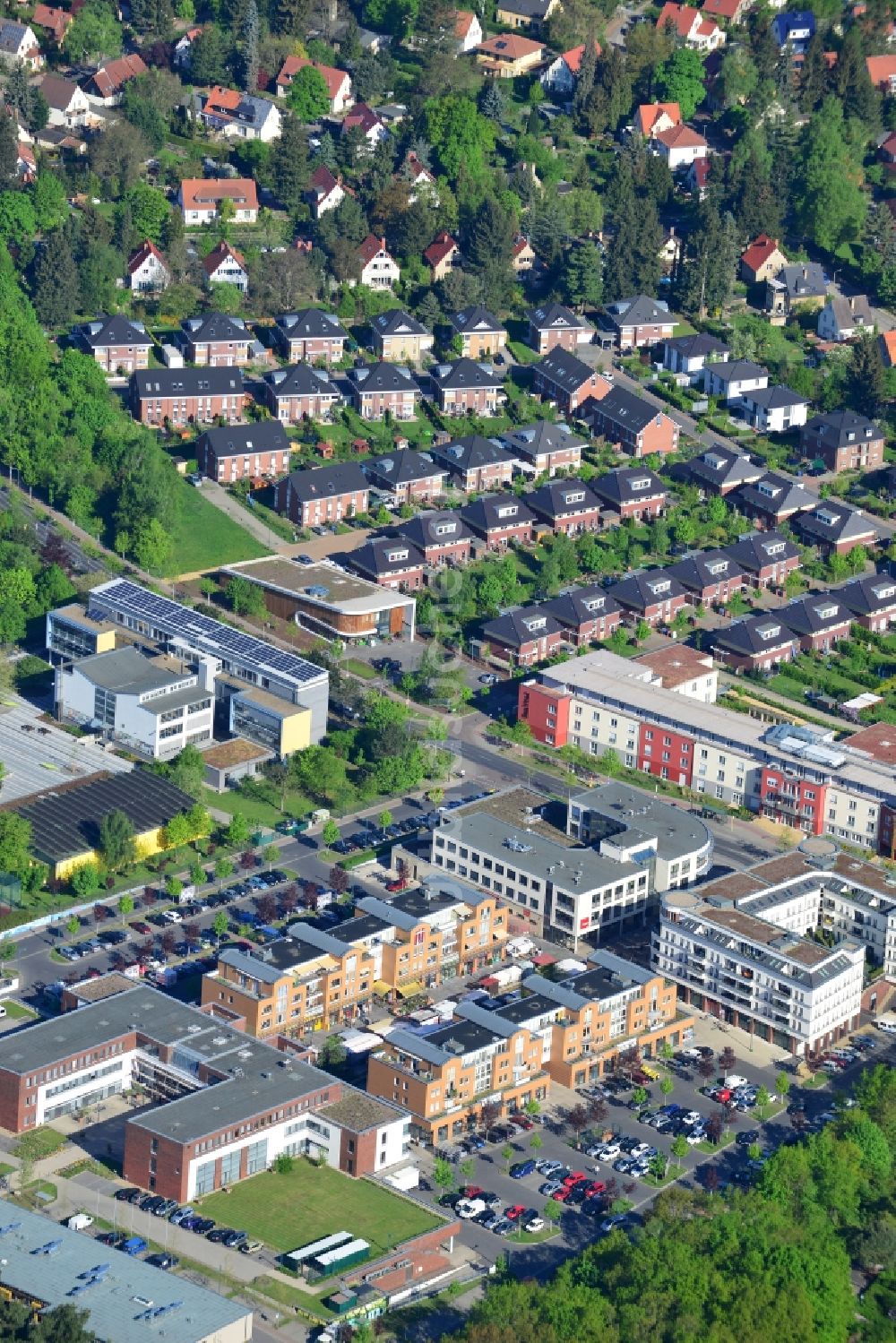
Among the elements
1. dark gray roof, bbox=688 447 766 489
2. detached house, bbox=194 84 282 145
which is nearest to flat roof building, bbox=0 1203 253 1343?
dark gray roof, bbox=688 447 766 489

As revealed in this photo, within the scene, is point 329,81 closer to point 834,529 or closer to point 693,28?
point 693,28

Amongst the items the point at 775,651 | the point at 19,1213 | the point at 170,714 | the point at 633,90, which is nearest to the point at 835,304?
the point at 633,90

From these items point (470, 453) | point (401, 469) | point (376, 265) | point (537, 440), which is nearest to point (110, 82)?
point (376, 265)

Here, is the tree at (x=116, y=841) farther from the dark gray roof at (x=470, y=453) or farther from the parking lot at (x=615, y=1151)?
the dark gray roof at (x=470, y=453)

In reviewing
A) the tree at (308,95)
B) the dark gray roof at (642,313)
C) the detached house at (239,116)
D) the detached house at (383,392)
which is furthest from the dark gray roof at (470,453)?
the tree at (308,95)

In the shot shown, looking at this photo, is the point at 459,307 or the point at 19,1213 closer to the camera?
the point at 19,1213

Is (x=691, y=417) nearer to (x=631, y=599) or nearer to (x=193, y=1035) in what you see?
(x=631, y=599)

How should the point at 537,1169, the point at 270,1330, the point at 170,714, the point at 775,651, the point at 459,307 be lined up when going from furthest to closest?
1. the point at 459,307
2. the point at 775,651
3. the point at 170,714
4. the point at 537,1169
5. the point at 270,1330
